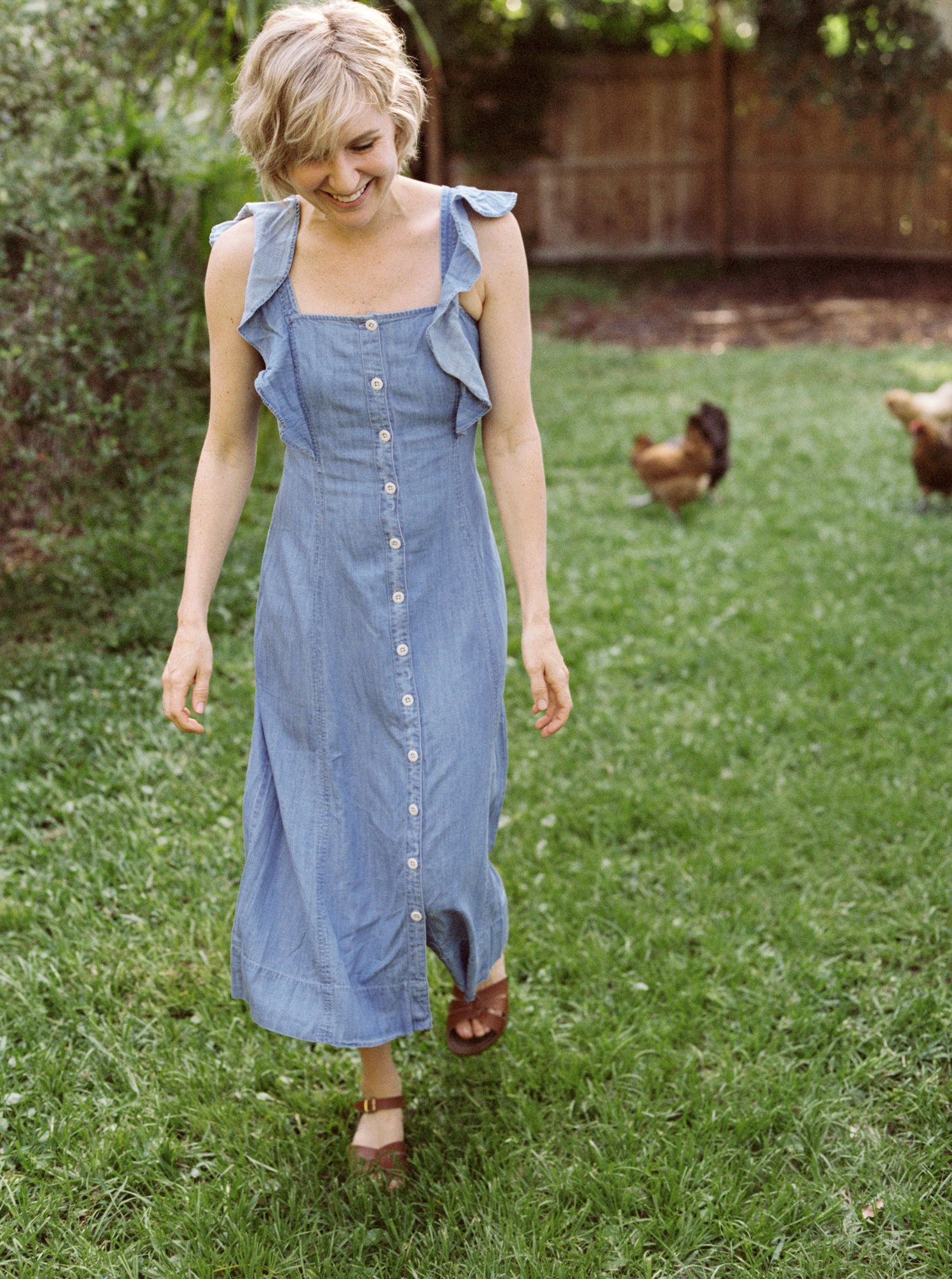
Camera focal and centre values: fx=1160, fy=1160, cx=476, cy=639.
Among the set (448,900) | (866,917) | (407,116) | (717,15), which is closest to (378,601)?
(448,900)

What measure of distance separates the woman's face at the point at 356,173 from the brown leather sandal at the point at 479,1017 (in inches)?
56.6

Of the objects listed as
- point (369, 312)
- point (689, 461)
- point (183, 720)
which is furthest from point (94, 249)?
point (183, 720)

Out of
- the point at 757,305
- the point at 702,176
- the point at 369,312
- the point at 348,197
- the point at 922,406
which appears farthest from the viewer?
the point at 702,176

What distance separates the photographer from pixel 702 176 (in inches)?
573

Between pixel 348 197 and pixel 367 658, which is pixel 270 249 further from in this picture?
pixel 367 658

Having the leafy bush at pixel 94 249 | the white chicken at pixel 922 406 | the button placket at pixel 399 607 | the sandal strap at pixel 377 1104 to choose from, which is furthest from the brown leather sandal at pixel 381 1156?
the white chicken at pixel 922 406

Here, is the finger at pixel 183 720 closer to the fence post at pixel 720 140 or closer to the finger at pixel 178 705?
the finger at pixel 178 705

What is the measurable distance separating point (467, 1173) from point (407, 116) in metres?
1.80

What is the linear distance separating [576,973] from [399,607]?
1.18 meters

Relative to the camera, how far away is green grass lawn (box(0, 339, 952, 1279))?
2018mm

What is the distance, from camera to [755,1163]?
2.11 meters

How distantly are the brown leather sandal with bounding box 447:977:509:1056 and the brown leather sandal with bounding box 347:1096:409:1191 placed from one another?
6.9 inches

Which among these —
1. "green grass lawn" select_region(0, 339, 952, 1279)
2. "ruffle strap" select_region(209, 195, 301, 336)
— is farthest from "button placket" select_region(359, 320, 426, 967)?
"green grass lawn" select_region(0, 339, 952, 1279)

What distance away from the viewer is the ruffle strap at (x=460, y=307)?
1797 millimetres
